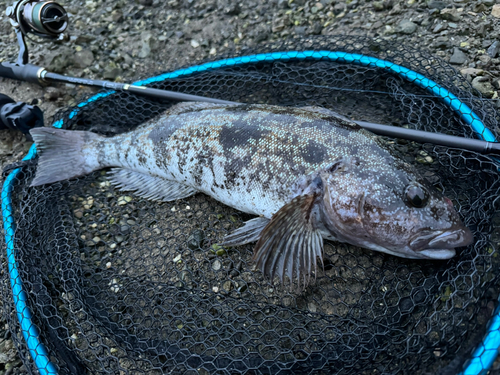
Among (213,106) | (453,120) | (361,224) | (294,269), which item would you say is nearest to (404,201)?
(361,224)

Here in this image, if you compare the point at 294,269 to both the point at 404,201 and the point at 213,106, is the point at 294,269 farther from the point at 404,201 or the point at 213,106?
the point at 213,106

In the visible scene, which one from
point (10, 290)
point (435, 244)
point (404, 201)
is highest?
point (404, 201)

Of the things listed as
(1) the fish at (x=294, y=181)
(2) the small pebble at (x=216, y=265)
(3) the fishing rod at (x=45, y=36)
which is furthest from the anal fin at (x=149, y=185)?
(3) the fishing rod at (x=45, y=36)

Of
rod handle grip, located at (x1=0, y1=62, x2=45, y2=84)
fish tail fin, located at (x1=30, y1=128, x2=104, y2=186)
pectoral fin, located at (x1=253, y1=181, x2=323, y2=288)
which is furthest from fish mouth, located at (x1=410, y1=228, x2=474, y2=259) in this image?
rod handle grip, located at (x1=0, y1=62, x2=45, y2=84)

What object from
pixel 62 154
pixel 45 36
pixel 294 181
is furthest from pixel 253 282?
pixel 45 36

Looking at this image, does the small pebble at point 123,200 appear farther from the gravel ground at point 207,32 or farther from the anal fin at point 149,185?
the gravel ground at point 207,32

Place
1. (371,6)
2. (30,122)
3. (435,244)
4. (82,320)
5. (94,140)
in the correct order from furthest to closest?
(371,6)
(30,122)
(94,140)
(82,320)
(435,244)
